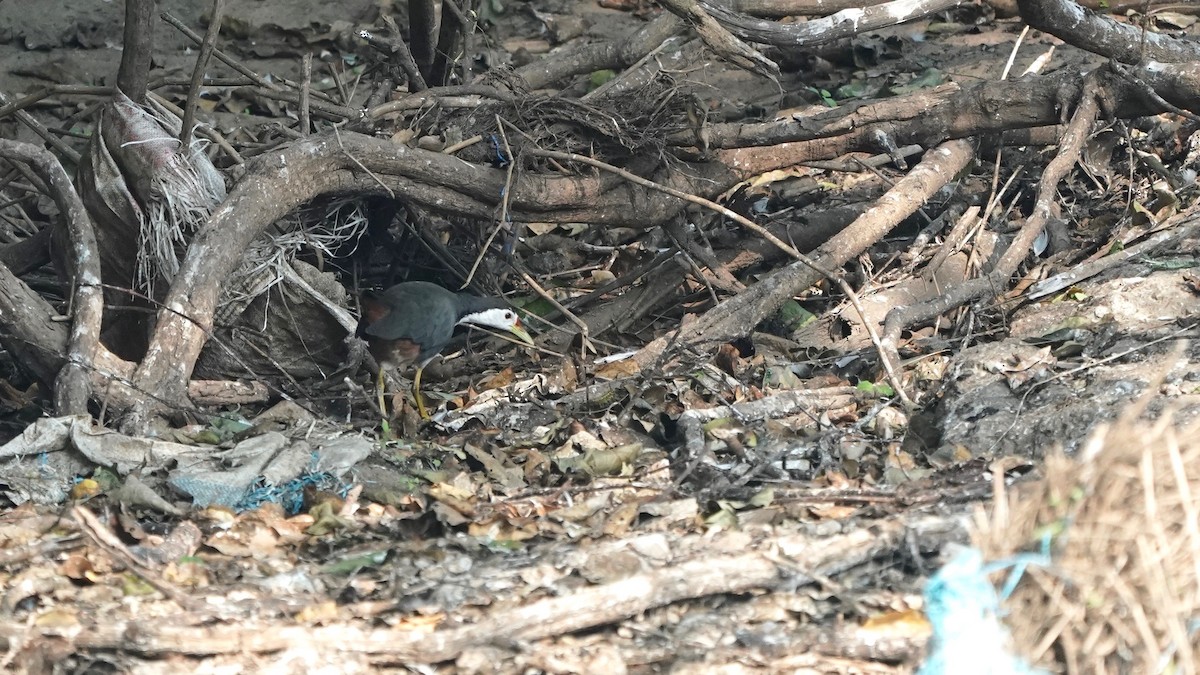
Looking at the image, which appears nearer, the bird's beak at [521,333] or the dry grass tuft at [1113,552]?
the dry grass tuft at [1113,552]

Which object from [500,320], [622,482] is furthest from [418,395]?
[622,482]

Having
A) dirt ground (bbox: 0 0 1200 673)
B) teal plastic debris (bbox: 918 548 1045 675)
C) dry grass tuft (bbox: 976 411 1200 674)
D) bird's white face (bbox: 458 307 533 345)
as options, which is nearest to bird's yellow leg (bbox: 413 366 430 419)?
dirt ground (bbox: 0 0 1200 673)

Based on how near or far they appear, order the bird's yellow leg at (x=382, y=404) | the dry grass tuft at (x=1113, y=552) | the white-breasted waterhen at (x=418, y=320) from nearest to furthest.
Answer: the dry grass tuft at (x=1113, y=552)
the bird's yellow leg at (x=382, y=404)
the white-breasted waterhen at (x=418, y=320)

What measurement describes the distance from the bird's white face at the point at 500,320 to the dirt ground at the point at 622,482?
13 cm

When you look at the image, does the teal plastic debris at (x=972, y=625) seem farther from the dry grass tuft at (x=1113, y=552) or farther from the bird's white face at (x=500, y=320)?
the bird's white face at (x=500, y=320)

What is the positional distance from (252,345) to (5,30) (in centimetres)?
417

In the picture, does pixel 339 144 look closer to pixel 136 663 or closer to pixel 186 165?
pixel 186 165

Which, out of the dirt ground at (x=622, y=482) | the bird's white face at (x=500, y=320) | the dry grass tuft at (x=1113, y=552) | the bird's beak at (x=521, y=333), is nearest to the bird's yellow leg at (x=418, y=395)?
the dirt ground at (x=622, y=482)

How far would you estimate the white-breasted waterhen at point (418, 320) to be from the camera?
5332mm

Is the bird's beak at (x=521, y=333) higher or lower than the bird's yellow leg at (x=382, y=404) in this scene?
higher

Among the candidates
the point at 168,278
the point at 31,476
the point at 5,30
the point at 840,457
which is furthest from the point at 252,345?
the point at 5,30

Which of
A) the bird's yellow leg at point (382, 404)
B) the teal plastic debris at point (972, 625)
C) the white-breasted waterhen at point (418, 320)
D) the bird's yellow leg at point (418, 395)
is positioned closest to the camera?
the teal plastic debris at point (972, 625)

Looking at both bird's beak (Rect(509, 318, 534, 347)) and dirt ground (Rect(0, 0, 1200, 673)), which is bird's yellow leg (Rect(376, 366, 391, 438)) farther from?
bird's beak (Rect(509, 318, 534, 347))

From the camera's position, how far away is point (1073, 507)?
2.19m
